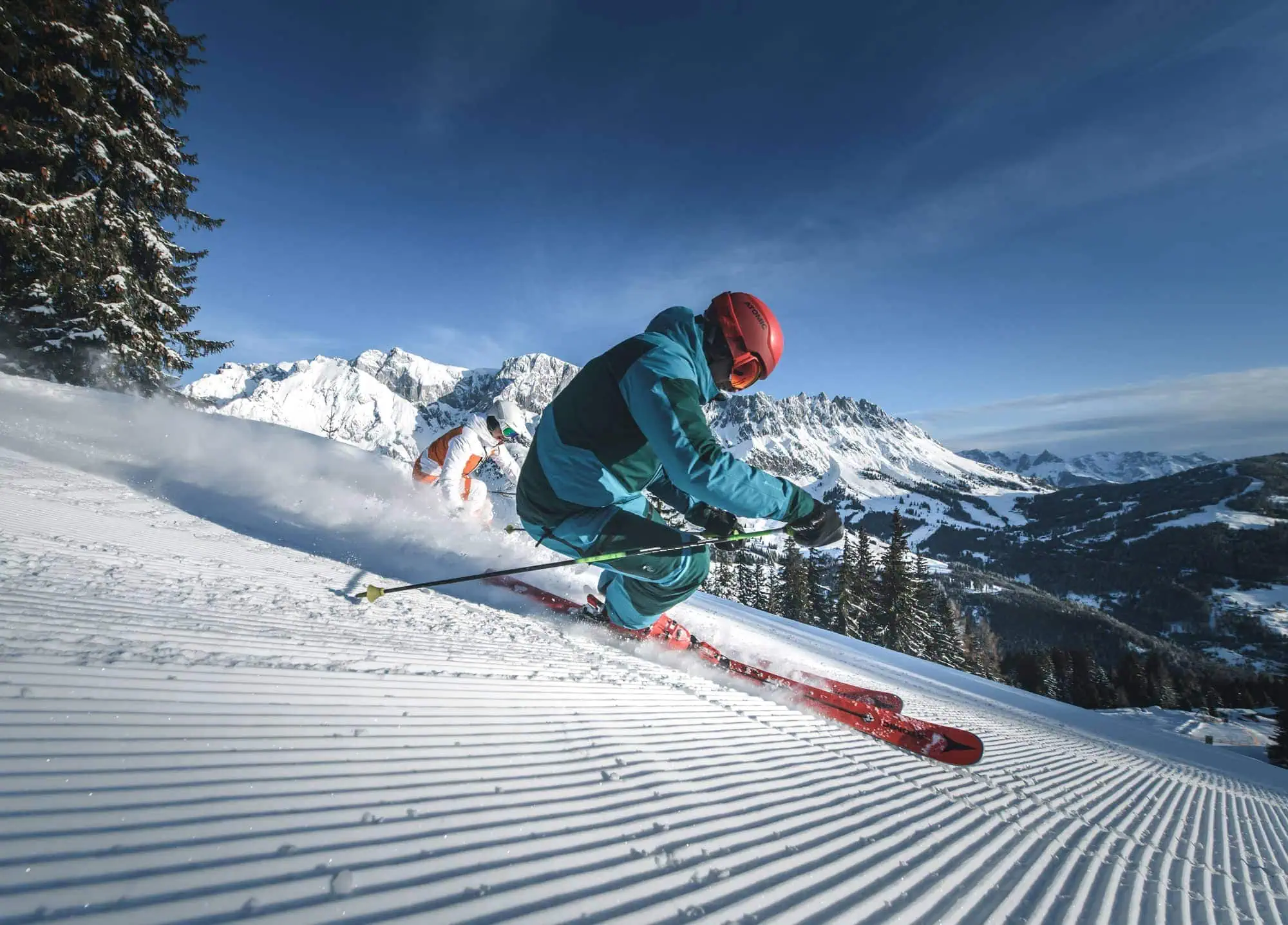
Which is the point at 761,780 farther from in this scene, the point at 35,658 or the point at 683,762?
the point at 35,658

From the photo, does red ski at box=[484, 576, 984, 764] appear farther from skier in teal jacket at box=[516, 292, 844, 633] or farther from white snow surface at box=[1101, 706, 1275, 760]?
white snow surface at box=[1101, 706, 1275, 760]

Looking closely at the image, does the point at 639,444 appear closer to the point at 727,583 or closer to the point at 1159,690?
the point at 727,583

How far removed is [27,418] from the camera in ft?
27.9

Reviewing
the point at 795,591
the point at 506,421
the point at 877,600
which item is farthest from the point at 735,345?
the point at 795,591

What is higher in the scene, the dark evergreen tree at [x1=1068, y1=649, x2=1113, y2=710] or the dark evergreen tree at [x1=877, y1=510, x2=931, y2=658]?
the dark evergreen tree at [x1=877, y1=510, x2=931, y2=658]

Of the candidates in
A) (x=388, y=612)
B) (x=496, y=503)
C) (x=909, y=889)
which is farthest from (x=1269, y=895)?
(x=496, y=503)

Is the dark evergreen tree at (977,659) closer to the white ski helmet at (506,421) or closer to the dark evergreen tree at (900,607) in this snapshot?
the dark evergreen tree at (900,607)

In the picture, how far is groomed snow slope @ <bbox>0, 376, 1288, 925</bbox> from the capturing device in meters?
1.32

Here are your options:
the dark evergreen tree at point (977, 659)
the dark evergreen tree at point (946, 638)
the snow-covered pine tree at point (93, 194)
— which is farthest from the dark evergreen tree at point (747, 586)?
the snow-covered pine tree at point (93, 194)

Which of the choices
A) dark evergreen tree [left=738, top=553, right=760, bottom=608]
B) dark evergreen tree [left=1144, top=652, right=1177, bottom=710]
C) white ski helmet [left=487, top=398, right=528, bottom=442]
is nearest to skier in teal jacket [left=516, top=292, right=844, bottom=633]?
white ski helmet [left=487, top=398, right=528, bottom=442]

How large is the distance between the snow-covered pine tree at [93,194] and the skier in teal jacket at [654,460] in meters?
16.4

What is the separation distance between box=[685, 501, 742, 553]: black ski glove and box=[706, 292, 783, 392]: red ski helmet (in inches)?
46.0

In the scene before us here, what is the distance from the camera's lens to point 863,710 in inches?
157

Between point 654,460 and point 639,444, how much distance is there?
1.20ft
